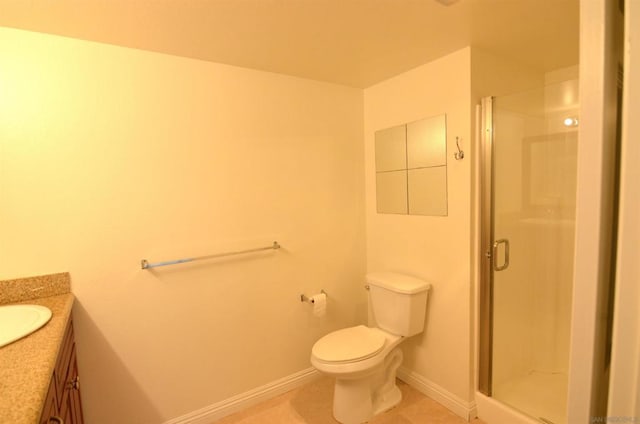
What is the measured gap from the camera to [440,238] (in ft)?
6.65

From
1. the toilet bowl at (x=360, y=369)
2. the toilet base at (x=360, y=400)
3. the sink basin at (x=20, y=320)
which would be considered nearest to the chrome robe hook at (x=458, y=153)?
the toilet bowl at (x=360, y=369)

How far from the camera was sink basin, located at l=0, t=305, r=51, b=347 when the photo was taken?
43.6 inches

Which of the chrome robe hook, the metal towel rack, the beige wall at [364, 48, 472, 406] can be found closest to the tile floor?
the beige wall at [364, 48, 472, 406]

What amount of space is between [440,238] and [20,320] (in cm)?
210

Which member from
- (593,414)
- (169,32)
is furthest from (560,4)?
(169,32)

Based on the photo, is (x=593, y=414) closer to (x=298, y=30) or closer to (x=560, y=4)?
(x=560, y=4)

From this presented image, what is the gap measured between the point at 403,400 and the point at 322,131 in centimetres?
191

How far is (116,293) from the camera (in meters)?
1.69

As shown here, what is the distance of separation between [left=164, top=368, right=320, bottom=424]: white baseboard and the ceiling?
6.80 feet

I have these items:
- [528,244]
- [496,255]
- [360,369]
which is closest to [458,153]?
[496,255]

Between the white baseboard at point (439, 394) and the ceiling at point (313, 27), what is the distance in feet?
6.81

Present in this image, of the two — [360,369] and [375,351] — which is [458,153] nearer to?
[375,351]

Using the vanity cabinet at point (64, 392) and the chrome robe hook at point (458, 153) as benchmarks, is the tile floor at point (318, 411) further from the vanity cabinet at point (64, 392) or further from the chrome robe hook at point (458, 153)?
the chrome robe hook at point (458, 153)

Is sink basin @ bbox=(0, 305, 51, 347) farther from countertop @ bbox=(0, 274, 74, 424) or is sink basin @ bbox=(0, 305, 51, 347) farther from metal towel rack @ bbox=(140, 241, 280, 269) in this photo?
metal towel rack @ bbox=(140, 241, 280, 269)
